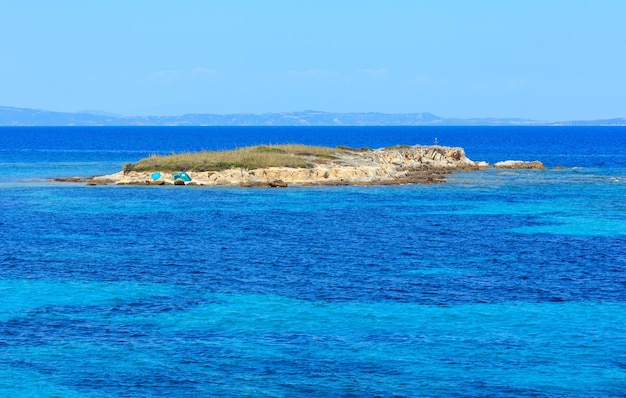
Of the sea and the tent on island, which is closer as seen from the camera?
the sea

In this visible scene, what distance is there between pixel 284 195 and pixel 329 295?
39.0 metres

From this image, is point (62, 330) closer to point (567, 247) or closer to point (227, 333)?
point (227, 333)

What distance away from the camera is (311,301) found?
3456 centimetres

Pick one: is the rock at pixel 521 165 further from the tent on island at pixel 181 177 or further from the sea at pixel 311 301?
the tent on island at pixel 181 177

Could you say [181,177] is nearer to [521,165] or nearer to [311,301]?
[521,165]

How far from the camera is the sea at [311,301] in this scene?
2592cm

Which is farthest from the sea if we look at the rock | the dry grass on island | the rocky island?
the rock

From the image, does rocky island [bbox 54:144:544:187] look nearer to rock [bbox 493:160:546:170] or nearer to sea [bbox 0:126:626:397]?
rock [bbox 493:160:546:170]

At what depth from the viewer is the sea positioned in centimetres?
2592

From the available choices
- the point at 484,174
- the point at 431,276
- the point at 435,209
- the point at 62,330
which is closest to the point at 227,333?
the point at 62,330

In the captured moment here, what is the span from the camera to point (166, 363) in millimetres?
27000

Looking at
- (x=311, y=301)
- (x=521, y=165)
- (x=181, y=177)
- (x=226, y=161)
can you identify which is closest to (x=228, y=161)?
(x=226, y=161)

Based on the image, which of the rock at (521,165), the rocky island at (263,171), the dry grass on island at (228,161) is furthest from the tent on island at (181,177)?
the rock at (521,165)

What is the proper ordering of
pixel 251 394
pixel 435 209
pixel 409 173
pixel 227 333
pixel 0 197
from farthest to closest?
pixel 409 173
pixel 0 197
pixel 435 209
pixel 227 333
pixel 251 394
